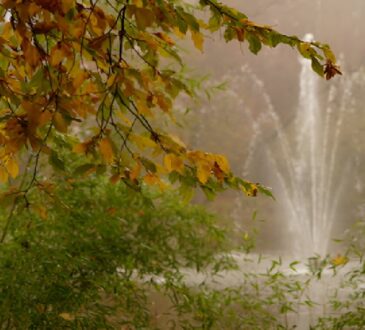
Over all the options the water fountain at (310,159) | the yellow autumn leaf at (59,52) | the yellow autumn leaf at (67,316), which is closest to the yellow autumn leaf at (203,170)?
the yellow autumn leaf at (59,52)

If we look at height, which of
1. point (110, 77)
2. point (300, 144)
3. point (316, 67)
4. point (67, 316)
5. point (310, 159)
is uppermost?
point (300, 144)

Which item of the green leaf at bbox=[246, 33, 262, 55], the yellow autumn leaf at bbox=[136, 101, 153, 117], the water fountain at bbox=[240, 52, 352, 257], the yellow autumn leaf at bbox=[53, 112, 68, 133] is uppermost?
the water fountain at bbox=[240, 52, 352, 257]

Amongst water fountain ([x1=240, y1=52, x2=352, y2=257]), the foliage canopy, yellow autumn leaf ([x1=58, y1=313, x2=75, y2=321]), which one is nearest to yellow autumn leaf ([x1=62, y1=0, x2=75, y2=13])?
the foliage canopy

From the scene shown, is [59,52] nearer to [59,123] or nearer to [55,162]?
[59,123]

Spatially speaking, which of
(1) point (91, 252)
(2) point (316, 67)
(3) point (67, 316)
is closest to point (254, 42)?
(2) point (316, 67)

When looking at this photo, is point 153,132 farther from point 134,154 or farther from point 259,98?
point 259,98

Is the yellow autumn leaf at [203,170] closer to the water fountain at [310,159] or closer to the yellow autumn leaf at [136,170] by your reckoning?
the yellow autumn leaf at [136,170]

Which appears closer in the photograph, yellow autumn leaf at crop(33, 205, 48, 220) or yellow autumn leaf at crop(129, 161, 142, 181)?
yellow autumn leaf at crop(129, 161, 142, 181)

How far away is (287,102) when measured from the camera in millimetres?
13555

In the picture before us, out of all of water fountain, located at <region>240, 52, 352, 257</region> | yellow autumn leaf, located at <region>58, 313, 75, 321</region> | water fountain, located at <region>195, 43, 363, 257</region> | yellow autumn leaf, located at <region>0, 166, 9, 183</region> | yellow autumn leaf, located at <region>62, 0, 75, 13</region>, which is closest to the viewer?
yellow autumn leaf, located at <region>62, 0, 75, 13</region>

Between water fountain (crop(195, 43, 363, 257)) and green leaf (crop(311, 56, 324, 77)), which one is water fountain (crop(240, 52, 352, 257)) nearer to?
water fountain (crop(195, 43, 363, 257))

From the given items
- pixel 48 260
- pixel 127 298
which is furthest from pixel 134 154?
pixel 127 298

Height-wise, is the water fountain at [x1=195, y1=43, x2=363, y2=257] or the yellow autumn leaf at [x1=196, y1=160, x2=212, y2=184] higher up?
the water fountain at [x1=195, y1=43, x2=363, y2=257]

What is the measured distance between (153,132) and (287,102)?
1269cm
